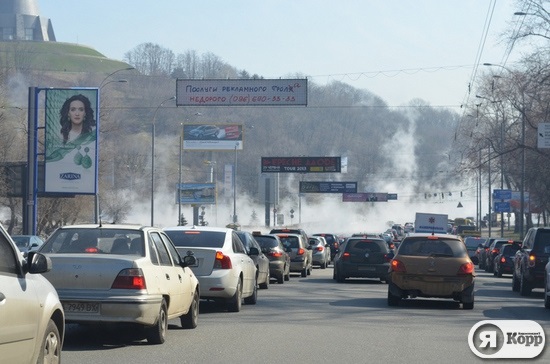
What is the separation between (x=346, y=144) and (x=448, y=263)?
15039 cm

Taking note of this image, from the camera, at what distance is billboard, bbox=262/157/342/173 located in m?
99.4

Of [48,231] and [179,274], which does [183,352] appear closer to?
[179,274]

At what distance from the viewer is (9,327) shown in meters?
8.70

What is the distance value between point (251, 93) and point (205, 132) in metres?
53.5

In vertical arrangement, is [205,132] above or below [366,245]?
above

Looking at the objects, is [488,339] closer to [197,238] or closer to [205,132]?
[197,238]

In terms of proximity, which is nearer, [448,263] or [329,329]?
Answer: [329,329]

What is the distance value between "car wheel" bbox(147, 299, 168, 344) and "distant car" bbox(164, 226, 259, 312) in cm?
405

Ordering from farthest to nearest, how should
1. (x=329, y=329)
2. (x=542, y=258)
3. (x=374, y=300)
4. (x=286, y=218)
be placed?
(x=286, y=218), (x=542, y=258), (x=374, y=300), (x=329, y=329)

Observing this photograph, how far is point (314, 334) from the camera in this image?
52.5 ft

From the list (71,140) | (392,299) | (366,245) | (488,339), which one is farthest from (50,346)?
(71,140)

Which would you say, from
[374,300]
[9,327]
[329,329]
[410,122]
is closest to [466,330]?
[329,329]

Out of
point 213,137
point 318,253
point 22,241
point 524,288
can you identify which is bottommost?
point 318,253

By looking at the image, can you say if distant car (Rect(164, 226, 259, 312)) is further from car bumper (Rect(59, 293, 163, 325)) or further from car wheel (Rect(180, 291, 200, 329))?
car bumper (Rect(59, 293, 163, 325))
